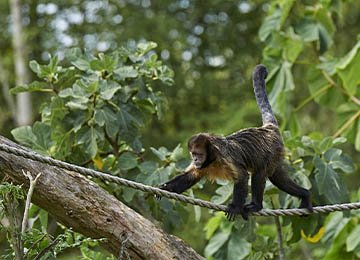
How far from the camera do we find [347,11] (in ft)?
43.7

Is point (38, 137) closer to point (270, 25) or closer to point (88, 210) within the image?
point (88, 210)

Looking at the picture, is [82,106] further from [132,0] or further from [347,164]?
[132,0]

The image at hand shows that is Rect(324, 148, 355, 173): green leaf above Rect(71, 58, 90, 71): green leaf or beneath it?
beneath

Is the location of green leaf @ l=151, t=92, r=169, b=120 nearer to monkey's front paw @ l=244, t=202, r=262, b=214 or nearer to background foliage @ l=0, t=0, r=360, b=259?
background foliage @ l=0, t=0, r=360, b=259

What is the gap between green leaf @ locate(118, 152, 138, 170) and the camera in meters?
5.00

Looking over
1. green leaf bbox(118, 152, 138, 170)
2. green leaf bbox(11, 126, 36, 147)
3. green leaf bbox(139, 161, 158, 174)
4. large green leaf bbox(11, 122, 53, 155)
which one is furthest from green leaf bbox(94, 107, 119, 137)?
green leaf bbox(11, 126, 36, 147)

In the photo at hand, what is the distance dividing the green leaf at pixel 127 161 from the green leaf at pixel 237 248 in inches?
59.1

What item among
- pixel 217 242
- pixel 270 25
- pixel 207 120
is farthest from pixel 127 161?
pixel 207 120

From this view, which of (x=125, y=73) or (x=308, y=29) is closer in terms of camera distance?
(x=125, y=73)

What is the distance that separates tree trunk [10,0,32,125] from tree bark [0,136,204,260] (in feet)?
32.0

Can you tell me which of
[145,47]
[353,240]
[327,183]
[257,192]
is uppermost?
[145,47]

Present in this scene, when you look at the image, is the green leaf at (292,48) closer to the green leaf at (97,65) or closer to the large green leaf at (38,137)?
the green leaf at (97,65)

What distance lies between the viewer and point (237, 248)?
5.84 m

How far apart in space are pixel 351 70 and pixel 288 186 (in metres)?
2.57
